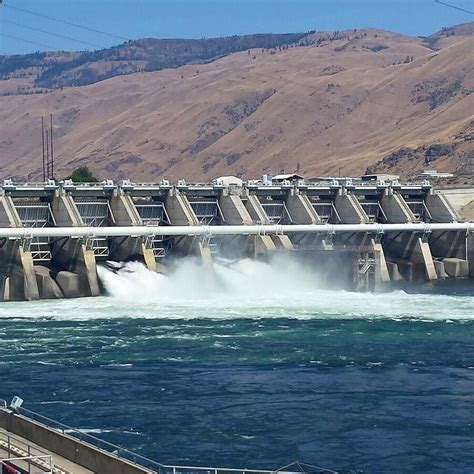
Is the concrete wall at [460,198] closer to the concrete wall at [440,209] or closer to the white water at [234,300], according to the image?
the concrete wall at [440,209]

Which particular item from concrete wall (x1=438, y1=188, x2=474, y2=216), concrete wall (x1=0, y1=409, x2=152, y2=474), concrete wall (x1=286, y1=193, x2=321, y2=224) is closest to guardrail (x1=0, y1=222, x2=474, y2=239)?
concrete wall (x1=286, y1=193, x2=321, y2=224)

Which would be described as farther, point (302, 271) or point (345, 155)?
point (345, 155)

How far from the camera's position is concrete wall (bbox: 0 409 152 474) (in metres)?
21.4

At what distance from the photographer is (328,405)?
1400 inches

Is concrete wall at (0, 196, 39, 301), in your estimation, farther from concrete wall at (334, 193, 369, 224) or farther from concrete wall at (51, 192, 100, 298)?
concrete wall at (334, 193, 369, 224)

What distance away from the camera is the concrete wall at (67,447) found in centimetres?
2141

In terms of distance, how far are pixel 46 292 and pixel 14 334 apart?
12661 mm

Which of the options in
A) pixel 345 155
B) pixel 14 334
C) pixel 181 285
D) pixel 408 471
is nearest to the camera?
pixel 408 471

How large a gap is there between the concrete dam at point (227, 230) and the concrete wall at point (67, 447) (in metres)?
36.9

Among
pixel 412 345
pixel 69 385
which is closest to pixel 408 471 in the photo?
pixel 69 385

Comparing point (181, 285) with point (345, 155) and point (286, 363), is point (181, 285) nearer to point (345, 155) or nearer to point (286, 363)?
point (286, 363)

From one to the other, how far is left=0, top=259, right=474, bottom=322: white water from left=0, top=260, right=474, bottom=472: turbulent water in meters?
0.13

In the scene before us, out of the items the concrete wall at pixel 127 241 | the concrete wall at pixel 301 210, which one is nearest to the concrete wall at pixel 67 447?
the concrete wall at pixel 127 241

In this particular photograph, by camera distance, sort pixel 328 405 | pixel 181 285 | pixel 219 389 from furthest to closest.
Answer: pixel 181 285 → pixel 219 389 → pixel 328 405
